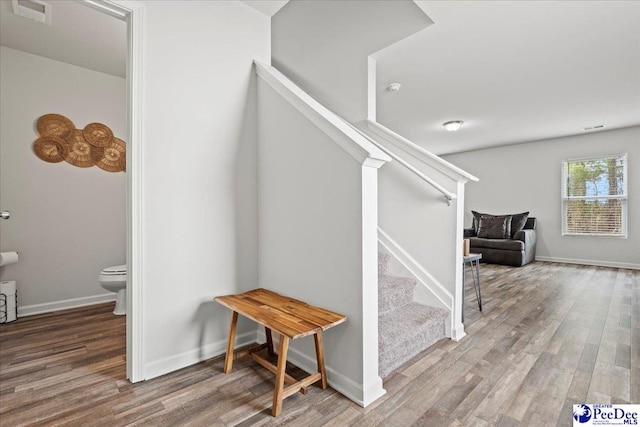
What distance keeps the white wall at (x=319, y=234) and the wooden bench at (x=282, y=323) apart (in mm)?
89

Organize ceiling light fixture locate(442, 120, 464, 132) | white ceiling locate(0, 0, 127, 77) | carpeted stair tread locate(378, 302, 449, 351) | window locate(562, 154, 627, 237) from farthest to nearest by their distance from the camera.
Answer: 1. window locate(562, 154, 627, 237)
2. ceiling light fixture locate(442, 120, 464, 132)
3. white ceiling locate(0, 0, 127, 77)
4. carpeted stair tread locate(378, 302, 449, 351)

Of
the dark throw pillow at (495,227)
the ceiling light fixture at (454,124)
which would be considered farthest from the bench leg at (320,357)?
the dark throw pillow at (495,227)

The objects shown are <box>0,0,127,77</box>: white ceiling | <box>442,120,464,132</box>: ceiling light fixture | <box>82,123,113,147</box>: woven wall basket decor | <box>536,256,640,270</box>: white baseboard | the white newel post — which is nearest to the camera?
the white newel post

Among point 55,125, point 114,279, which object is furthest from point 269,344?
point 55,125

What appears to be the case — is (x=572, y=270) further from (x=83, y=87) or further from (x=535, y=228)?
(x=83, y=87)

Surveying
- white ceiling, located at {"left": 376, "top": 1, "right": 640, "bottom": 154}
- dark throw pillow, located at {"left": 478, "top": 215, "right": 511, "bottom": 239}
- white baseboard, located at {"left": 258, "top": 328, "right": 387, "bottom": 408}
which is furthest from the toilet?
dark throw pillow, located at {"left": 478, "top": 215, "right": 511, "bottom": 239}

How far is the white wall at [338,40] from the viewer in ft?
7.93

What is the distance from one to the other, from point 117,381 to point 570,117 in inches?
242

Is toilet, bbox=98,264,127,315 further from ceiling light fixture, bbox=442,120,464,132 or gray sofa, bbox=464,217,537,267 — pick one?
gray sofa, bbox=464,217,537,267

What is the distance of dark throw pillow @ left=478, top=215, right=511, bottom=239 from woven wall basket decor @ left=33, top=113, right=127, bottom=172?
19.8ft

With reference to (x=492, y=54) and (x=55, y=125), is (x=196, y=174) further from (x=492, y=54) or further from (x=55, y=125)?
(x=492, y=54)

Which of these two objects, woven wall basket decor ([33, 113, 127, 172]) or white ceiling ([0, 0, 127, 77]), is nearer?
white ceiling ([0, 0, 127, 77])

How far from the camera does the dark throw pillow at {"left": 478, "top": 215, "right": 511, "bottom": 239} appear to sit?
5758 millimetres

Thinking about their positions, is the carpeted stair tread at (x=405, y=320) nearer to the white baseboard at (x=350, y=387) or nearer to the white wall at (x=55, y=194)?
the white baseboard at (x=350, y=387)
